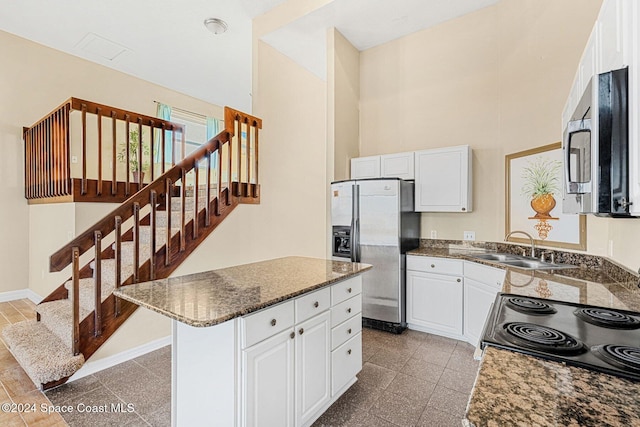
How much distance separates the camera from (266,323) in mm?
1549

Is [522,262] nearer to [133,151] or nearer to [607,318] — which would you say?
[607,318]

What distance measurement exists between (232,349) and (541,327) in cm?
129

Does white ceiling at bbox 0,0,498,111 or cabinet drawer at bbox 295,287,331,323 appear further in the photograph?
white ceiling at bbox 0,0,498,111

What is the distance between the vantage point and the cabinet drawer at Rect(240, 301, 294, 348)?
1443mm

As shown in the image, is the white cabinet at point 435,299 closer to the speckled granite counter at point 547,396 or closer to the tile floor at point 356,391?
the tile floor at point 356,391

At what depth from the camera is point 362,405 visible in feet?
6.96

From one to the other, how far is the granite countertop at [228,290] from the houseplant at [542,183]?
6.27 ft

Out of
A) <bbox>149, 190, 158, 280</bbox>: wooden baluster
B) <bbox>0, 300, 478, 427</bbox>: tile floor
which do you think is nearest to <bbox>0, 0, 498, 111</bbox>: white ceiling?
<bbox>149, 190, 158, 280</bbox>: wooden baluster

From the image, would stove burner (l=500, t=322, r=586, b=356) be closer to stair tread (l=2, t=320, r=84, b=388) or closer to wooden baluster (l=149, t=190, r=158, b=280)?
wooden baluster (l=149, t=190, r=158, b=280)

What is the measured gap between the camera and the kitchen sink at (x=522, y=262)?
2.59 m

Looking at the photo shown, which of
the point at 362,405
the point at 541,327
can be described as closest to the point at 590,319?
the point at 541,327

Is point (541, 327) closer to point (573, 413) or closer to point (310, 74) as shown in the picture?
point (573, 413)

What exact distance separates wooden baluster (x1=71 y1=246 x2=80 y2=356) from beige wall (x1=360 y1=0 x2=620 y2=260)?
136 inches

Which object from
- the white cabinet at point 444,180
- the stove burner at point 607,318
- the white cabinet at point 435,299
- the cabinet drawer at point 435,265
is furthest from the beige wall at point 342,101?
the stove burner at point 607,318
